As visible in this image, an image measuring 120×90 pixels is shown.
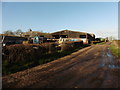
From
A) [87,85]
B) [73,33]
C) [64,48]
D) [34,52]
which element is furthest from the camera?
[73,33]

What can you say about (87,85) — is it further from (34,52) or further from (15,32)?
(15,32)

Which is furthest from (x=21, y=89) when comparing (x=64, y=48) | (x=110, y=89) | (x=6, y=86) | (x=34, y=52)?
(x=64, y=48)

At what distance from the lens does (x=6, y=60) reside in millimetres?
6477

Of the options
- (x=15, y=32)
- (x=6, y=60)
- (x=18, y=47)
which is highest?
(x=15, y=32)

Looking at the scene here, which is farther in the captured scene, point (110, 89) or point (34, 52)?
point (34, 52)

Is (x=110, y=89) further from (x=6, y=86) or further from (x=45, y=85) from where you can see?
(x=6, y=86)

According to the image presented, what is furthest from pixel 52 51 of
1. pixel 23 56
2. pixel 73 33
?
pixel 73 33

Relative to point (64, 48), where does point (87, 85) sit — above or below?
below

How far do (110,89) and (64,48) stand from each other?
411 inches

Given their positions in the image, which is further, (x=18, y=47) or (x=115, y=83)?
(x=18, y=47)

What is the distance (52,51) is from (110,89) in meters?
8.75

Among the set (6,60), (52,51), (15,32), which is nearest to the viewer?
(6,60)

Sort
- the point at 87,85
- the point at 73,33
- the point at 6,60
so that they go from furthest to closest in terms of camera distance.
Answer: the point at 73,33, the point at 6,60, the point at 87,85

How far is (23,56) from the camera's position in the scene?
7176 mm
